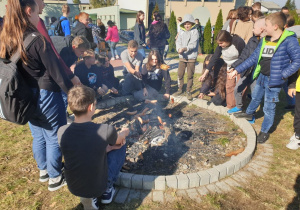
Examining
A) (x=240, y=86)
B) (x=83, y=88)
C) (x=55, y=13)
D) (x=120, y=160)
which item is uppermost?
(x=55, y=13)

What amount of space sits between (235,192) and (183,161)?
2.76 ft

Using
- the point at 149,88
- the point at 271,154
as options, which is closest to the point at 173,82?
the point at 149,88

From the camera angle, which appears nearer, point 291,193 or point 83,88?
point 83,88

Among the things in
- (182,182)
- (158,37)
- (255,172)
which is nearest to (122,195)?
(182,182)

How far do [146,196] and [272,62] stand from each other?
2911mm

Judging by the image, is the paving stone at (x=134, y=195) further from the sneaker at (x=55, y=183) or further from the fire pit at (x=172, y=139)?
the sneaker at (x=55, y=183)

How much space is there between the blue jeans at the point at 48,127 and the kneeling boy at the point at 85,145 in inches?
17.6

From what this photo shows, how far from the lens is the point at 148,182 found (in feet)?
8.72

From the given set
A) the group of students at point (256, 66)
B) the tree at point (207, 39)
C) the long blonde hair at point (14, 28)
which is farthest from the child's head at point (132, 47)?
the tree at point (207, 39)

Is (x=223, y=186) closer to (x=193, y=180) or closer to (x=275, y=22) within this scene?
(x=193, y=180)

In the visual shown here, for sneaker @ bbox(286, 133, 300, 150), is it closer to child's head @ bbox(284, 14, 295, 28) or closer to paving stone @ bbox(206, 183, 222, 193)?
paving stone @ bbox(206, 183, 222, 193)

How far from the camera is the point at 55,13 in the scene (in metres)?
26.5

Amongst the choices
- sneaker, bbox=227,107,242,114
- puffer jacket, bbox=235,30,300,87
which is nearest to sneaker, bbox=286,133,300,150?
puffer jacket, bbox=235,30,300,87

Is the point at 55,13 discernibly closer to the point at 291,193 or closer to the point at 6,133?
the point at 6,133
